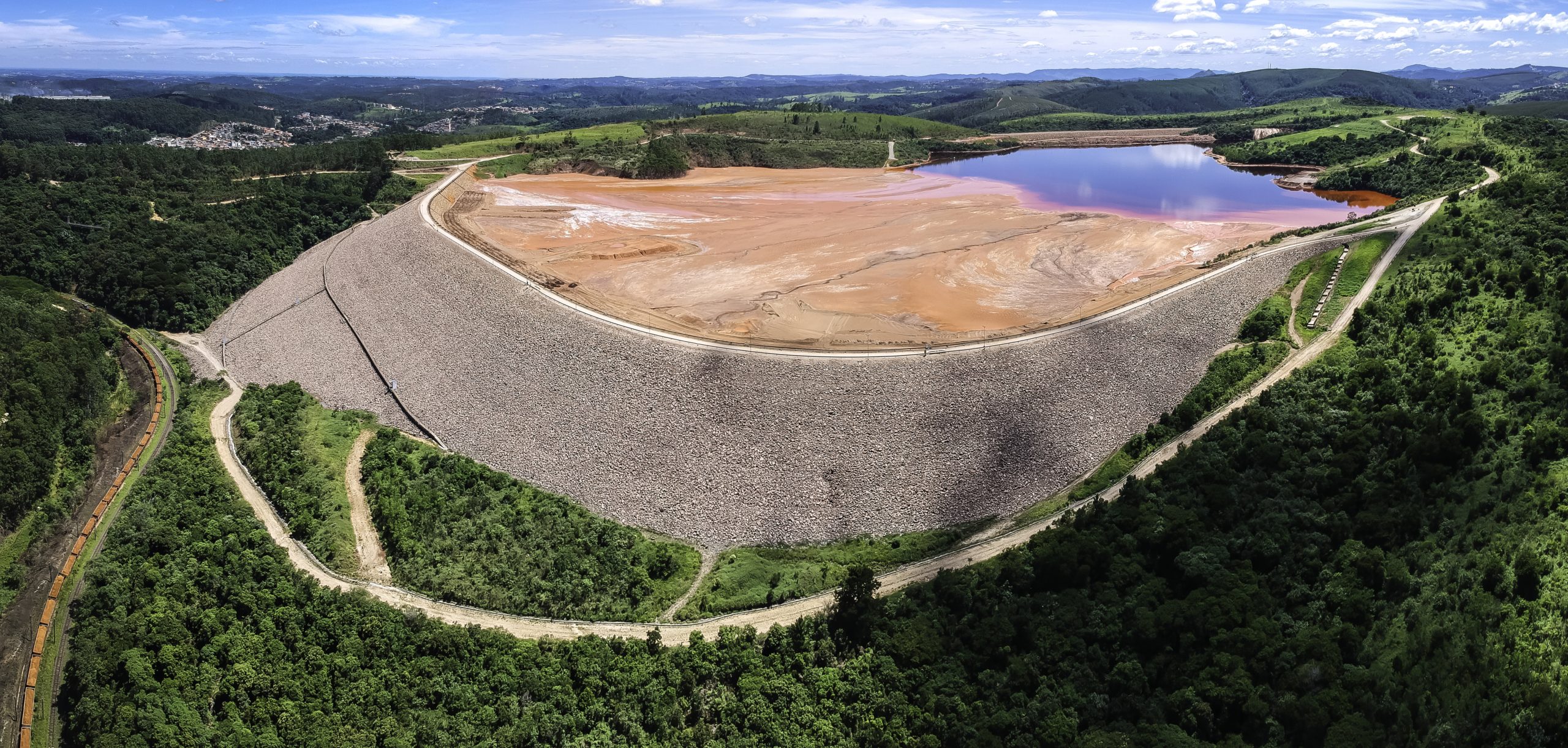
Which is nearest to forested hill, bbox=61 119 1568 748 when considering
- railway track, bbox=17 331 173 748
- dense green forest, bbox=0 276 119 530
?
railway track, bbox=17 331 173 748

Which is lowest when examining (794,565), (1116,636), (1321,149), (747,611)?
(747,611)

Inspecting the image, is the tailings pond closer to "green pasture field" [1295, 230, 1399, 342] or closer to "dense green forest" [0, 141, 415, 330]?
"green pasture field" [1295, 230, 1399, 342]

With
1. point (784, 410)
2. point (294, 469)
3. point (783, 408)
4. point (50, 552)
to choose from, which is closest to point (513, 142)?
point (294, 469)

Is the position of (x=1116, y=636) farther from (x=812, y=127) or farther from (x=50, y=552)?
(x=812, y=127)

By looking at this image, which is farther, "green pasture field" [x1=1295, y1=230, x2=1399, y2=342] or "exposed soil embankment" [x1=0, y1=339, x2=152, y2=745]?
"green pasture field" [x1=1295, y1=230, x2=1399, y2=342]

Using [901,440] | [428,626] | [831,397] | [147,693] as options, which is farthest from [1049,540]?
[147,693]

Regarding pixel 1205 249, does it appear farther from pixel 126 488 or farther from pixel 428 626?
pixel 126 488

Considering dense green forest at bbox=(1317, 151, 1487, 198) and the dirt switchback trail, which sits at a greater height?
dense green forest at bbox=(1317, 151, 1487, 198)
